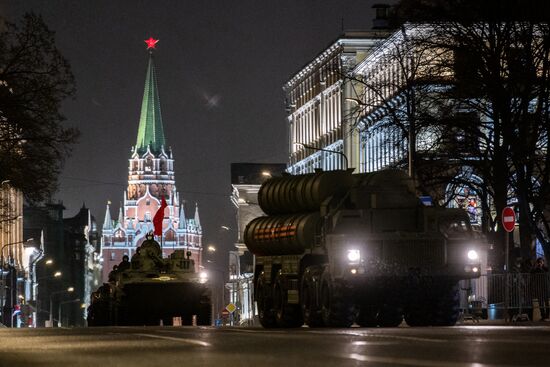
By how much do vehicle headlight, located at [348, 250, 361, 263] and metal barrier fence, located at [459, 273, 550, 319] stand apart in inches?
281

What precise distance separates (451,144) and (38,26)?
48.8ft

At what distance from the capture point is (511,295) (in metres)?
40.3

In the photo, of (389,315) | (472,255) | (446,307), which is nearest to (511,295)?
(389,315)

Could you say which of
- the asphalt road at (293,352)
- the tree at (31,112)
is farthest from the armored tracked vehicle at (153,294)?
the asphalt road at (293,352)

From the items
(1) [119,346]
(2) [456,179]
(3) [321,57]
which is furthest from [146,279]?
(3) [321,57]

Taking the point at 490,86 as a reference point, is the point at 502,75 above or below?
above

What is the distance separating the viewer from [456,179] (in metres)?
52.9

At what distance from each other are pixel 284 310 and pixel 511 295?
314 inches

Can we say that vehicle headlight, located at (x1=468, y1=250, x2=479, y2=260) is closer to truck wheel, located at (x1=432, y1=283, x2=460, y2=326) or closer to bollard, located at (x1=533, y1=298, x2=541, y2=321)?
truck wheel, located at (x1=432, y1=283, x2=460, y2=326)

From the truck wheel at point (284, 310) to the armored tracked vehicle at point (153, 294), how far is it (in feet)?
65.9

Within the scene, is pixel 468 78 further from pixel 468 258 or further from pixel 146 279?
pixel 468 258

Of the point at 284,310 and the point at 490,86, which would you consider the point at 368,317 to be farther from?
the point at 490,86

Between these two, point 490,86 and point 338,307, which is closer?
point 338,307

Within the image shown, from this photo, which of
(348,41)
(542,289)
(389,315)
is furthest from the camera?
(348,41)
